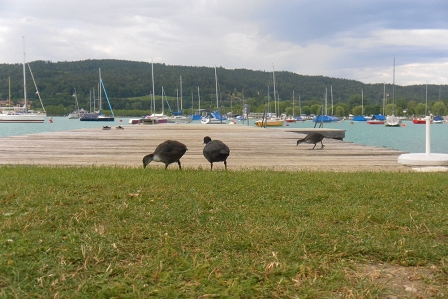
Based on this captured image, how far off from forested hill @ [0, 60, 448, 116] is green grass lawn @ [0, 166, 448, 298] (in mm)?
80061

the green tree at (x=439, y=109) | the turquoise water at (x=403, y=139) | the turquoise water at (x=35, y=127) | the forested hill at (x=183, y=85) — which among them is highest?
the forested hill at (x=183, y=85)

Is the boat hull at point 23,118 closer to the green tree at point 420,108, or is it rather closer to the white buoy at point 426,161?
the white buoy at point 426,161

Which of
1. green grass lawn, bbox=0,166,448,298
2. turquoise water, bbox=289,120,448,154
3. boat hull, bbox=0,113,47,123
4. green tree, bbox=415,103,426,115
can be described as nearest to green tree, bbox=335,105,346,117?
green tree, bbox=415,103,426,115

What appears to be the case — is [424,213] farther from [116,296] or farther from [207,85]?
[207,85]

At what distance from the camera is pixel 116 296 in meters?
2.45

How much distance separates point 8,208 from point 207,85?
91.3 m

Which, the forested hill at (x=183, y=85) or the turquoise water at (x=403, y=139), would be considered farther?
the forested hill at (x=183, y=85)

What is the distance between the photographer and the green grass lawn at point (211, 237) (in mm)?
2590

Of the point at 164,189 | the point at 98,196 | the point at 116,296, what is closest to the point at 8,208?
the point at 98,196

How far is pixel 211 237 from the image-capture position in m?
3.43

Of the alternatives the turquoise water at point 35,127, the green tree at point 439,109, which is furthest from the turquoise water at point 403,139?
the green tree at point 439,109

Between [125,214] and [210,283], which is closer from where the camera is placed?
[210,283]

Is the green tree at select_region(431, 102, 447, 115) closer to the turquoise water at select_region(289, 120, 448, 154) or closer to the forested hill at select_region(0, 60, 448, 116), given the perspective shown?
the forested hill at select_region(0, 60, 448, 116)

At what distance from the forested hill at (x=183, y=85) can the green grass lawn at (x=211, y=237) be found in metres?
80.1
